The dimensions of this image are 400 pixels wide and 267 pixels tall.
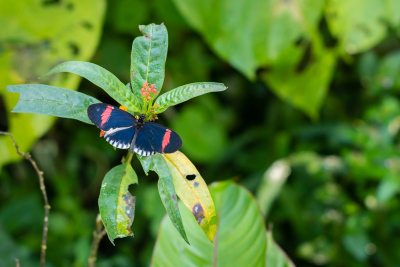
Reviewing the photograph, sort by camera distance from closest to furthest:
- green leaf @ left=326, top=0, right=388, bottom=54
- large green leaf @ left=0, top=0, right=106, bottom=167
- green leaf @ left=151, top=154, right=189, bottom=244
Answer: green leaf @ left=151, top=154, right=189, bottom=244 < large green leaf @ left=0, top=0, right=106, bottom=167 < green leaf @ left=326, top=0, right=388, bottom=54

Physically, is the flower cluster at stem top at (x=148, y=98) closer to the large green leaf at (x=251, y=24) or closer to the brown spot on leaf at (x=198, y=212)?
the brown spot on leaf at (x=198, y=212)

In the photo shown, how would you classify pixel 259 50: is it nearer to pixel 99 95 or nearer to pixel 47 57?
pixel 47 57

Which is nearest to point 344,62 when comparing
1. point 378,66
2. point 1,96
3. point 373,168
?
point 378,66

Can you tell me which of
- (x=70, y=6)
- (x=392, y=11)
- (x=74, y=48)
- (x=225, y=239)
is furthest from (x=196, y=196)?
(x=392, y=11)

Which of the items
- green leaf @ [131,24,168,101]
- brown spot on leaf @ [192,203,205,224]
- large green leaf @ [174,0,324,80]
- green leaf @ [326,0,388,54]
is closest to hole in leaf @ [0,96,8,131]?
large green leaf @ [174,0,324,80]

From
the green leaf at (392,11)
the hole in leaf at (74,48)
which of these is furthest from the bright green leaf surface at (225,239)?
the green leaf at (392,11)

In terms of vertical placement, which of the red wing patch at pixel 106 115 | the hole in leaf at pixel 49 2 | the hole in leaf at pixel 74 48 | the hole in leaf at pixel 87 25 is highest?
the red wing patch at pixel 106 115

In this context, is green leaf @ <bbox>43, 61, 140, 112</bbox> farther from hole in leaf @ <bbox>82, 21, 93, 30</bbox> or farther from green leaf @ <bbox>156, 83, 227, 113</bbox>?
hole in leaf @ <bbox>82, 21, 93, 30</bbox>

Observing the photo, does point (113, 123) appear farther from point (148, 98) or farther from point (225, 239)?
point (225, 239)
